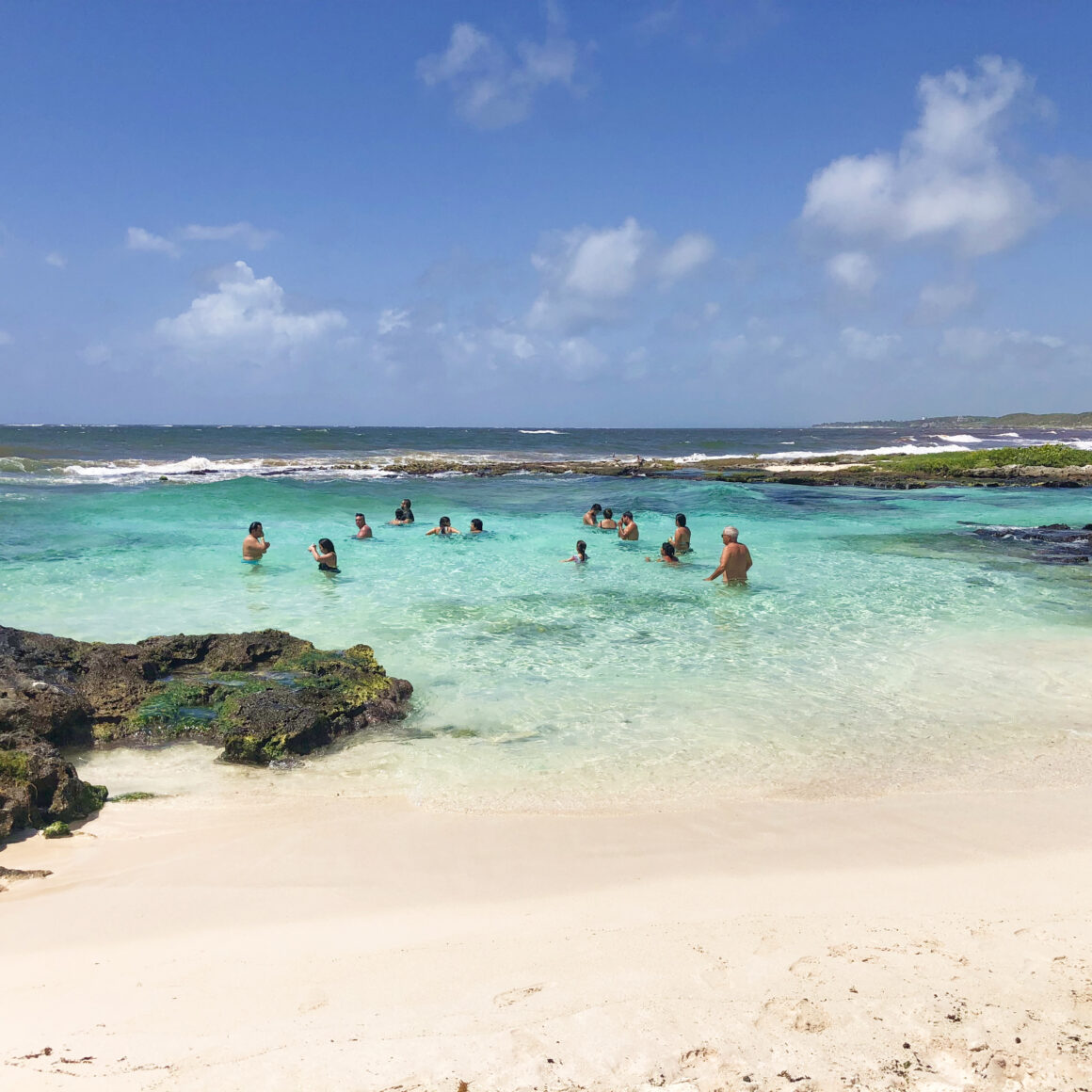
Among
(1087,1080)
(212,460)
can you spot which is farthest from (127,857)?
(212,460)

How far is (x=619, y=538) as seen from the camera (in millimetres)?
20484

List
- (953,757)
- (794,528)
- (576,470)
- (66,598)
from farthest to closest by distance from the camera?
(576,470)
(794,528)
(66,598)
(953,757)

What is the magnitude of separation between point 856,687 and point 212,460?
4939 centimetres

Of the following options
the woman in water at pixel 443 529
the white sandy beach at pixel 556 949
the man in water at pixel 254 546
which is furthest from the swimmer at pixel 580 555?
the white sandy beach at pixel 556 949

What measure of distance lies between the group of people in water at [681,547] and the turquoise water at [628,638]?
36cm

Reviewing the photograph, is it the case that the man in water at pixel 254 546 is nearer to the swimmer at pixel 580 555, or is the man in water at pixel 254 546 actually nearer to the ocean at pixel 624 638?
the ocean at pixel 624 638

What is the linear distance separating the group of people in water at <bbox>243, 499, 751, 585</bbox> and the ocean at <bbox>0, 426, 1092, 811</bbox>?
14.4 inches

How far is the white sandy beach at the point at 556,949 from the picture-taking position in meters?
3.01

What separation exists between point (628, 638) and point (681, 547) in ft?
22.9

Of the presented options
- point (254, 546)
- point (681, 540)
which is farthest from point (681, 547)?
point (254, 546)

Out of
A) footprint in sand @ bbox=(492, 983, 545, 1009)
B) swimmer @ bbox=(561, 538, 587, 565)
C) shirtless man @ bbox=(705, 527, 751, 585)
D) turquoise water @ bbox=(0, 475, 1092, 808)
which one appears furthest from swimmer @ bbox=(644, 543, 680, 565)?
footprint in sand @ bbox=(492, 983, 545, 1009)

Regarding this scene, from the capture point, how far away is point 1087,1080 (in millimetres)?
2807

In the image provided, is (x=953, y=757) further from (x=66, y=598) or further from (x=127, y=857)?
(x=66, y=598)

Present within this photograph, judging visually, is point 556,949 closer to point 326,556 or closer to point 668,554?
point 326,556
